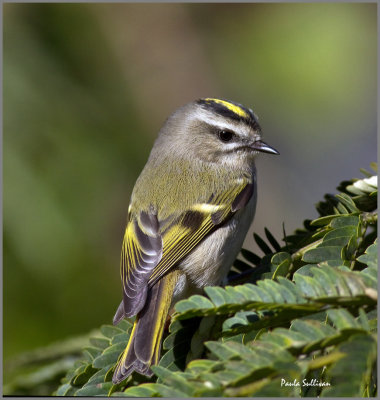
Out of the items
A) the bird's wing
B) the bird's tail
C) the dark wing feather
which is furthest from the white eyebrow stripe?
the bird's tail

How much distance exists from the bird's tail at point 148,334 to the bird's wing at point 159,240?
0.12 ft

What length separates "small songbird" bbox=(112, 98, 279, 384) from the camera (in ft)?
6.51

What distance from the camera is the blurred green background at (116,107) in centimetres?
288

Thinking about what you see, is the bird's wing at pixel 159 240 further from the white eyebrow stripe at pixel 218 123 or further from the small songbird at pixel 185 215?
the white eyebrow stripe at pixel 218 123

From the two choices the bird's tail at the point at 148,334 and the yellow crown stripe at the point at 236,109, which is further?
the yellow crown stripe at the point at 236,109

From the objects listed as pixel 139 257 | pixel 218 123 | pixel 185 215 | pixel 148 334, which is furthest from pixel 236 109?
pixel 148 334

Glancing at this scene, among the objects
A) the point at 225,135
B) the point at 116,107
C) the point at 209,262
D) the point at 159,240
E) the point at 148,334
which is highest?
the point at 116,107

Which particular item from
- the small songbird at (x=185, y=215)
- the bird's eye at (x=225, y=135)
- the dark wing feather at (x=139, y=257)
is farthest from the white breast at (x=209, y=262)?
the bird's eye at (x=225, y=135)

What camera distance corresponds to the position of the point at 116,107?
3641mm

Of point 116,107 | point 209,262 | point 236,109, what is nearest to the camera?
point 209,262

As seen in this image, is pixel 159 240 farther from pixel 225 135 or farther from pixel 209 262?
pixel 225 135

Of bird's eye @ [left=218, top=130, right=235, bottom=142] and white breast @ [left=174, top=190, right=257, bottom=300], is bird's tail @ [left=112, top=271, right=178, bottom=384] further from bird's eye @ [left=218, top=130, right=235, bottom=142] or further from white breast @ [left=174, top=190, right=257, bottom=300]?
bird's eye @ [left=218, top=130, right=235, bottom=142]

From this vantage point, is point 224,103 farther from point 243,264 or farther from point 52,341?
point 52,341

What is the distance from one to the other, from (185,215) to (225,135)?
640 millimetres
